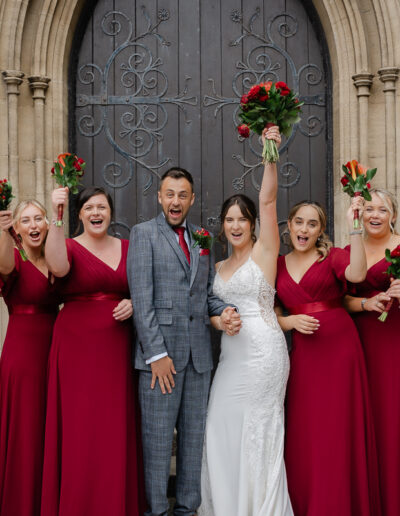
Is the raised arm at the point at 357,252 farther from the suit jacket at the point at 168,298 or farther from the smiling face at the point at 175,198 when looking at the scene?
the smiling face at the point at 175,198

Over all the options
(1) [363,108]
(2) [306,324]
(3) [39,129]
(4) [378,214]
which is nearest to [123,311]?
(2) [306,324]

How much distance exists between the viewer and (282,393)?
12.0 feet

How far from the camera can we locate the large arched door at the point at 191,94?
17.2 ft

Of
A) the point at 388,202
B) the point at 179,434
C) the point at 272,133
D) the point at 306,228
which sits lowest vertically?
the point at 179,434

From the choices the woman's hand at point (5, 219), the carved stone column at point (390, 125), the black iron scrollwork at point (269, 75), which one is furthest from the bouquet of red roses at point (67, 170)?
the carved stone column at point (390, 125)

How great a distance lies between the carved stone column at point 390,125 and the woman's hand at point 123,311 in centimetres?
233

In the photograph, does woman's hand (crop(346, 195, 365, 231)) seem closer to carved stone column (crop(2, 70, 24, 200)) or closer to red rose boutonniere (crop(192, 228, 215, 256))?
red rose boutonniere (crop(192, 228, 215, 256))

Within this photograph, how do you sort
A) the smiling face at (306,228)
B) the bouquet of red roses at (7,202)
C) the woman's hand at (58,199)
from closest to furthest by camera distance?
the woman's hand at (58,199)
the bouquet of red roses at (7,202)
the smiling face at (306,228)

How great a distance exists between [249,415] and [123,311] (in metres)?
0.91

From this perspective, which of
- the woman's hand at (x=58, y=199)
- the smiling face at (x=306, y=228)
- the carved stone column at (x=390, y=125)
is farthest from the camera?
the carved stone column at (x=390, y=125)

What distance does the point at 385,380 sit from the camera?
370cm

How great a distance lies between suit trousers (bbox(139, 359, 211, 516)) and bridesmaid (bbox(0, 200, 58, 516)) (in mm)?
626

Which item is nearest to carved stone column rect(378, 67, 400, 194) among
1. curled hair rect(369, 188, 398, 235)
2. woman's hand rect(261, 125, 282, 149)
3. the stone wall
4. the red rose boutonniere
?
the stone wall

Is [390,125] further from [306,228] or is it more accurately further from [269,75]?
[306,228]
